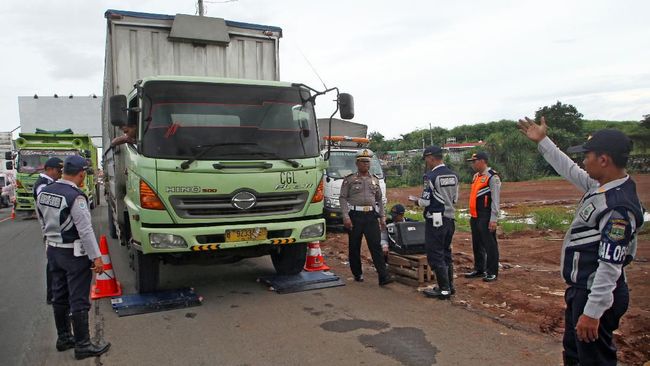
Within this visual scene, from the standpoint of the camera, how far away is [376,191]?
21.4ft

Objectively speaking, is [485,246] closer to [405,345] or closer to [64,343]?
[405,345]

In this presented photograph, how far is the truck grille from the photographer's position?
5219 millimetres

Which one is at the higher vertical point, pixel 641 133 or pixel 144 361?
pixel 641 133

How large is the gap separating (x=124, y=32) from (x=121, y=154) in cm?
173

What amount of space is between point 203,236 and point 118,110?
167 centimetres

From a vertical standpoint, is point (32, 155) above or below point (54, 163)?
above

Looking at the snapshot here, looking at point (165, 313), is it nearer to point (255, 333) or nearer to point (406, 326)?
point (255, 333)

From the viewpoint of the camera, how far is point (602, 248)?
251 cm

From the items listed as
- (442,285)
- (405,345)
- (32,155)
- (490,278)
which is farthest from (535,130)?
(32,155)

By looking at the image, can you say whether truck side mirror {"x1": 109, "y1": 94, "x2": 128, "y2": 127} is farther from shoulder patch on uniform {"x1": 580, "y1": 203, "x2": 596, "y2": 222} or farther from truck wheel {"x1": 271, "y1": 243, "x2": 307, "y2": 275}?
shoulder patch on uniform {"x1": 580, "y1": 203, "x2": 596, "y2": 222}

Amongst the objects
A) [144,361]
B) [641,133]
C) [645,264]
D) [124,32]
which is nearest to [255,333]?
[144,361]

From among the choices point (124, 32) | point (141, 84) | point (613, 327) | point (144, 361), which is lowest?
point (144, 361)

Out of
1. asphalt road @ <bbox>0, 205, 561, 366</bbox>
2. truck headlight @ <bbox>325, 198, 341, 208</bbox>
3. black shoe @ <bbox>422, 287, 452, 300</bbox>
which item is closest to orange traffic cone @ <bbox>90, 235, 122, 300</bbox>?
asphalt road @ <bbox>0, 205, 561, 366</bbox>

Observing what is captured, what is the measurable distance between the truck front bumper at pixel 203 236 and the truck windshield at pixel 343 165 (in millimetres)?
6070
